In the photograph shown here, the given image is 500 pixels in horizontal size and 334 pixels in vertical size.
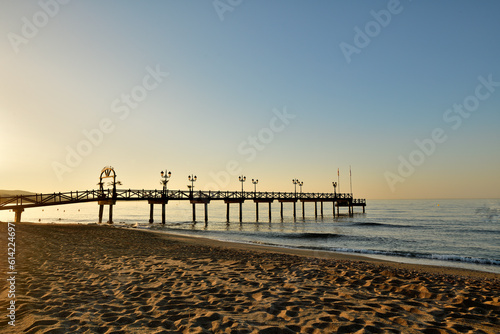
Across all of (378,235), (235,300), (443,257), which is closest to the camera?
(235,300)

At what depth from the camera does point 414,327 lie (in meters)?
4.51

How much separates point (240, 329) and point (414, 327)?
2612mm

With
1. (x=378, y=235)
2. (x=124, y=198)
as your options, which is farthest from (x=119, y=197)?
(x=378, y=235)

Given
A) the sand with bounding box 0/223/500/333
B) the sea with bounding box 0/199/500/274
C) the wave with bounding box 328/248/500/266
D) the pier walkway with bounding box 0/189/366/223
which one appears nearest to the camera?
the sand with bounding box 0/223/500/333

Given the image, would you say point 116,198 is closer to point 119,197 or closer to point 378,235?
point 119,197

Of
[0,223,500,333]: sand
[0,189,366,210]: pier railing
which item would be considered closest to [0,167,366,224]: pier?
[0,189,366,210]: pier railing

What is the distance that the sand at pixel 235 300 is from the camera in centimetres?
446

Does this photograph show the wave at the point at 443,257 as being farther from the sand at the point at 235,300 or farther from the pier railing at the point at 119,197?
the pier railing at the point at 119,197

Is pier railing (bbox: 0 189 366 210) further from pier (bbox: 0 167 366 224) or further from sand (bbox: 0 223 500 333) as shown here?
sand (bbox: 0 223 500 333)

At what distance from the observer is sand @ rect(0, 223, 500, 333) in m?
4.46

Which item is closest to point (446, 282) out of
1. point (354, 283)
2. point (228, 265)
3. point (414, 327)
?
point (354, 283)

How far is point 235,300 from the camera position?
573 cm

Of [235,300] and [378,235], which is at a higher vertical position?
[235,300]

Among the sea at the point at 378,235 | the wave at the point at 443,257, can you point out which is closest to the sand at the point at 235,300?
the wave at the point at 443,257
